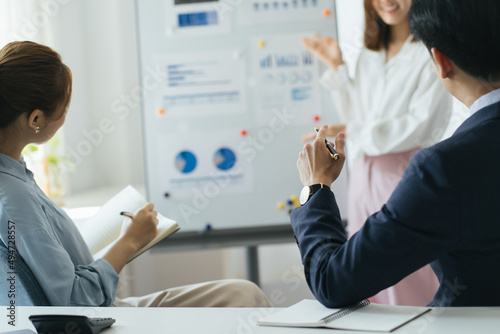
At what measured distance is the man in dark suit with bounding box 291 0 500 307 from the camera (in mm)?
937

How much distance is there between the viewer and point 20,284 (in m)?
1.32

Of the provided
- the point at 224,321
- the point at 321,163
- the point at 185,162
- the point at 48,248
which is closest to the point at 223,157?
the point at 185,162

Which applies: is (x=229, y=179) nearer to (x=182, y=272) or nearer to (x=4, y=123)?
(x=182, y=272)

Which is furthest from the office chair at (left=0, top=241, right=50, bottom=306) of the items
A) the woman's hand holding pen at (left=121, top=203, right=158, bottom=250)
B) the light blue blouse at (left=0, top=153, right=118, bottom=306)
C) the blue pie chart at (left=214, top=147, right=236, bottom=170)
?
the blue pie chart at (left=214, top=147, right=236, bottom=170)

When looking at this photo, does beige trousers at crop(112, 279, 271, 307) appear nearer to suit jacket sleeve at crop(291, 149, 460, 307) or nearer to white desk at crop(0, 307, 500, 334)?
white desk at crop(0, 307, 500, 334)

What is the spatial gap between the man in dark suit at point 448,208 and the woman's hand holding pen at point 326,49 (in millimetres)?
1659

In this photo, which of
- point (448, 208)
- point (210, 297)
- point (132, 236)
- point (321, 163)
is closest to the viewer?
point (448, 208)

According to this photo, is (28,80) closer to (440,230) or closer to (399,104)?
(440,230)

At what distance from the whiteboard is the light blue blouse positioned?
4.38ft

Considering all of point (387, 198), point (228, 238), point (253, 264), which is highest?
point (387, 198)

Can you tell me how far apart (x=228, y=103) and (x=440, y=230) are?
1.96m

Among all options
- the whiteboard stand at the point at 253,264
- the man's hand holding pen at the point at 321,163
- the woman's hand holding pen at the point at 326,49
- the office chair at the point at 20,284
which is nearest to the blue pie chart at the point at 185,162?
the whiteboard stand at the point at 253,264

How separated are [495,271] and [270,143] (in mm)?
1885

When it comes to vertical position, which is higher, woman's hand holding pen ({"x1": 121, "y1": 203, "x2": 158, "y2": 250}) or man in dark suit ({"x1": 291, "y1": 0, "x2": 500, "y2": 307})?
man in dark suit ({"x1": 291, "y1": 0, "x2": 500, "y2": 307})
